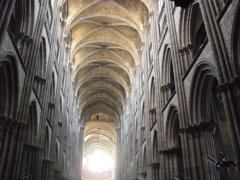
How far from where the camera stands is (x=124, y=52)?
34.3 meters

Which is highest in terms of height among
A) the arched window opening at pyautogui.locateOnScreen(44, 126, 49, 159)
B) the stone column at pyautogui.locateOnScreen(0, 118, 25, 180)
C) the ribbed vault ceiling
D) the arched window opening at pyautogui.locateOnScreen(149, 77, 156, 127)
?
the ribbed vault ceiling

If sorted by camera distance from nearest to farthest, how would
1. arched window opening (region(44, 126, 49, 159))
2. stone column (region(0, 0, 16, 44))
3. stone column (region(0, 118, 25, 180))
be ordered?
stone column (region(0, 0, 16, 44)), stone column (region(0, 118, 25, 180)), arched window opening (region(44, 126, 49, 159))

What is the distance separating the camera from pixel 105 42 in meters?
32.6

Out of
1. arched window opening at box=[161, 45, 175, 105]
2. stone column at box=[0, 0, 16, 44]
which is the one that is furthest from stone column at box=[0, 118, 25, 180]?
arched window opening at box=[161, 45, 175, 105]

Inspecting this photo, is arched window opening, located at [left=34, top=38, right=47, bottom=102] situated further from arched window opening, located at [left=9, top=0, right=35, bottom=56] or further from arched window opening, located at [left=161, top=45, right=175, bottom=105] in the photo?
arched window opening, located at [left=161, top=45, right=175, bottom=105]

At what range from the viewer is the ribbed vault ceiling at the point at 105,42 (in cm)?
2591

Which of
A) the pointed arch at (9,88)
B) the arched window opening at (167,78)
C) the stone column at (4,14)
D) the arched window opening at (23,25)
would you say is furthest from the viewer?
the arched window opening at (167,78)

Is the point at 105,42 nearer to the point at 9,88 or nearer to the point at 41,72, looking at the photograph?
the point at 41,72

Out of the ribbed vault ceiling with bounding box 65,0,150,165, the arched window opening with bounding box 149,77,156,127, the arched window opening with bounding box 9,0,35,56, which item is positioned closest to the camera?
the arched window opening with bounding box 9,0,35,56

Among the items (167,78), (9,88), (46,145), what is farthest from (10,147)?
(167,78)

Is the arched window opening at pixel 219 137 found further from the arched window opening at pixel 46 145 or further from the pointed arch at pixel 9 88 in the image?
the arched window opening at pixel 46 145

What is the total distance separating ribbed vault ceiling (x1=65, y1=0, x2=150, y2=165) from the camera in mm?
25906

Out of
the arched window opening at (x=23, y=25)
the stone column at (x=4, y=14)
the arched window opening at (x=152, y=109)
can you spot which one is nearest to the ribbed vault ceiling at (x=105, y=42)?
the arched window opening at (x=152, y=109)

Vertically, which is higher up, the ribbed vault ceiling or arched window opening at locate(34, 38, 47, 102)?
the ribbed vault ceiling
